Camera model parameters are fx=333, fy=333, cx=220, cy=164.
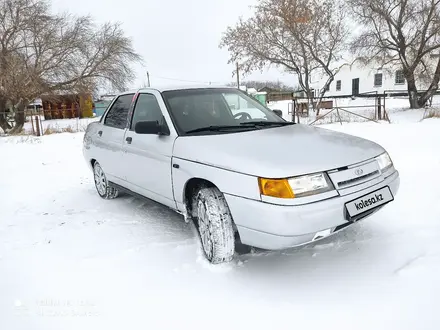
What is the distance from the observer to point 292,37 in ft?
72.1

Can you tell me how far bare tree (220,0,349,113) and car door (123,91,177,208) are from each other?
19143 mm

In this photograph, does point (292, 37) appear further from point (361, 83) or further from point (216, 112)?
point (216, 112)

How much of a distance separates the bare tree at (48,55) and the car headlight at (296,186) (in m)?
18.7

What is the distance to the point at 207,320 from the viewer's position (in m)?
2.16

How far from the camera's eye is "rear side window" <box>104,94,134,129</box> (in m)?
3.96

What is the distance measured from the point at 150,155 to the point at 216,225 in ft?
3.59

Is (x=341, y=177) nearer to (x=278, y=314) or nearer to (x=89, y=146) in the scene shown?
(x=278, y=314)

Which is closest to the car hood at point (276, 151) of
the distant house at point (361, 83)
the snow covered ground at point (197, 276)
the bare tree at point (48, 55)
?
the snow covered ground at point (197, 276)

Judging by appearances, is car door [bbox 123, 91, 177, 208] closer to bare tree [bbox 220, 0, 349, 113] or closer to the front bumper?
the front bumper

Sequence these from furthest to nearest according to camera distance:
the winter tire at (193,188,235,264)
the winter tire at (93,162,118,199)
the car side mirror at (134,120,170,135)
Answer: the winter tire at (93,162,118,199) < the car side mirror at (134,120,170,135) < the winter tire at (193,188,235,264)

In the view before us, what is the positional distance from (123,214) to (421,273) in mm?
3104

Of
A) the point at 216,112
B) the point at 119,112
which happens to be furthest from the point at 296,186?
the point at 119,112

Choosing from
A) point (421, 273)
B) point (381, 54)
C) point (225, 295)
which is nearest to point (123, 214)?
point (225, 295)

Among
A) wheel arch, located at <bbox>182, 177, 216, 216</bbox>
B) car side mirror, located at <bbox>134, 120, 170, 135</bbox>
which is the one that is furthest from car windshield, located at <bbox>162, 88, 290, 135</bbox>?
wheel arch, located at <bbox>182, 177, 216, 216</bbox>
